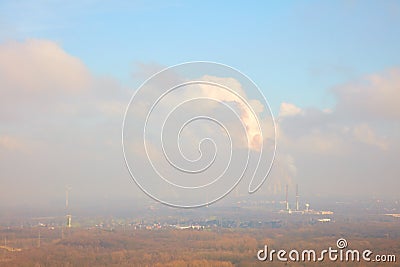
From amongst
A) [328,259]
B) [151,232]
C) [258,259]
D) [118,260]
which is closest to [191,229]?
[151,232]

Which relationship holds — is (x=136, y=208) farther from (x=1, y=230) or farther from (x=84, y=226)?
(x=1, y=230)

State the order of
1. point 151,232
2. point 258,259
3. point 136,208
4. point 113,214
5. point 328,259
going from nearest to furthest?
point 328,259 → point 258,259 → point 151,232 → point 136,208 → point 113,214

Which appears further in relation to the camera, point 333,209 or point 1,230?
point 333,209

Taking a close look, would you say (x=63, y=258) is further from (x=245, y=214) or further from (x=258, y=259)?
(x=245, y=214)

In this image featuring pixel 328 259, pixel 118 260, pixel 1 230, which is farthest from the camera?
pixel 1 230

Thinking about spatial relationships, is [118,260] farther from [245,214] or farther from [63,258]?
[245,214]

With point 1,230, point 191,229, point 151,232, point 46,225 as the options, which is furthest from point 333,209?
point 1,230

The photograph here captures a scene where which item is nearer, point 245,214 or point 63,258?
point 63,258

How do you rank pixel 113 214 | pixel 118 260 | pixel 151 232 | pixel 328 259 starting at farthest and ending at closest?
pixel 113 214 → pixel 151 232 → pixel 118 260 → pixel 328 259

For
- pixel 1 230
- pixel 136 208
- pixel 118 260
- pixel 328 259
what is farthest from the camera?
pixel 136 208
